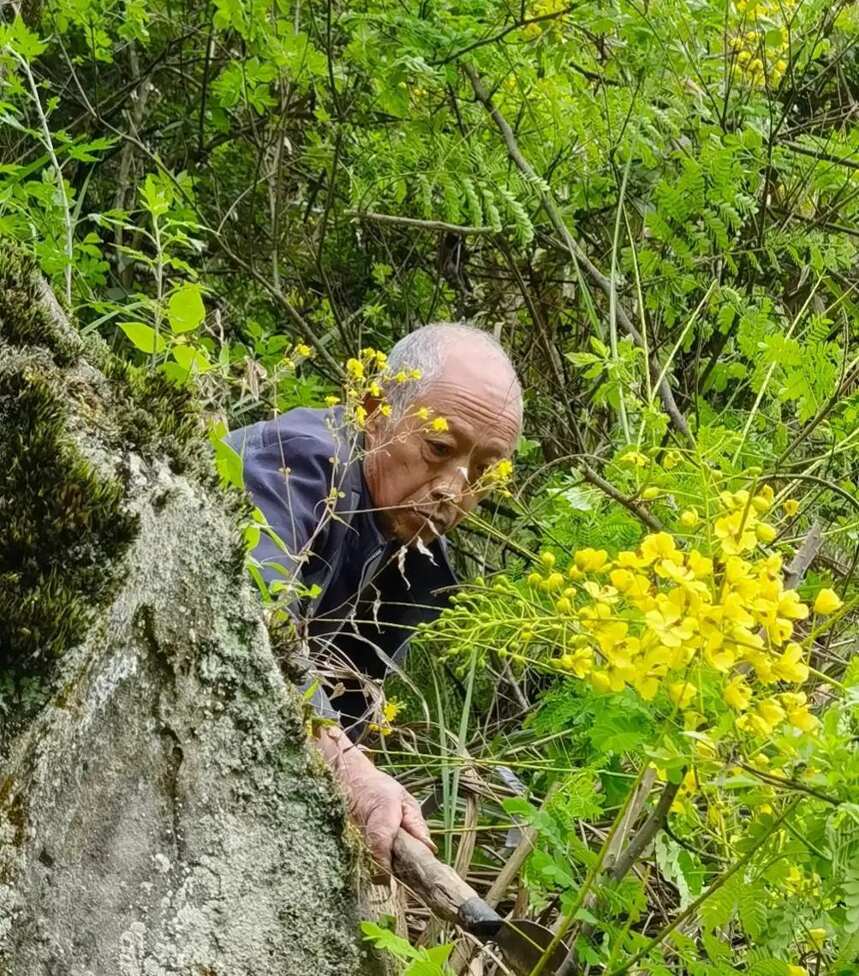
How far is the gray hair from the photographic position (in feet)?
8.72

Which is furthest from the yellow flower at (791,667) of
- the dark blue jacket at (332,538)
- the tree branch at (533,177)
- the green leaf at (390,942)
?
the tree branch at (533,177)

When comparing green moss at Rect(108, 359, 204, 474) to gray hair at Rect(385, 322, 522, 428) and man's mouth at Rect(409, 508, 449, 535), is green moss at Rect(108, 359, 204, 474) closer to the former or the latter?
man's mouth at Rect(409, 508, 449, 535)

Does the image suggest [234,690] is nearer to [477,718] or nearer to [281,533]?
[281,533]

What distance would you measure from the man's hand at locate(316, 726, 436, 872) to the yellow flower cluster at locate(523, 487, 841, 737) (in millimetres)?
427

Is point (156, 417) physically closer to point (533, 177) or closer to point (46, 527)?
point (46, 527)

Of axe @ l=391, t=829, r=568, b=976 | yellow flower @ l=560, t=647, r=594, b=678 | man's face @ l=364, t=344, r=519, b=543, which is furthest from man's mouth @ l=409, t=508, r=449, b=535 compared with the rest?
yellow flower @ l=560, t=647, r=594, b=678

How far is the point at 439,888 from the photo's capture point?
1373 mm

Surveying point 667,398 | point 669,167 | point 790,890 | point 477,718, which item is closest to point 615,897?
point 790,890

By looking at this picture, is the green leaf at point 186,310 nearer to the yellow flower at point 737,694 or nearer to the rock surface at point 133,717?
the rock surface at point 133,717

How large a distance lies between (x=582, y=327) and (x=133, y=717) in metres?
3.09

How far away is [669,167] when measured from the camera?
A: 11.5 feet

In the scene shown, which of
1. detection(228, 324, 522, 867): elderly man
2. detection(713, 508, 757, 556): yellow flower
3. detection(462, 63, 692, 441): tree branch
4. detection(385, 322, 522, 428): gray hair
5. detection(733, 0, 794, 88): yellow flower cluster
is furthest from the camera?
detection(733, 0, 794, 88): yellow flower cluster

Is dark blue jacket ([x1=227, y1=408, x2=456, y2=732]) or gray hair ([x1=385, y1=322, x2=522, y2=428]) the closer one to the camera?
dark blue jacket ([x1=227, y1=408, x2=456, y2=732])

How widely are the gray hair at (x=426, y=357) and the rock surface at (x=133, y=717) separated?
59.4 inches
